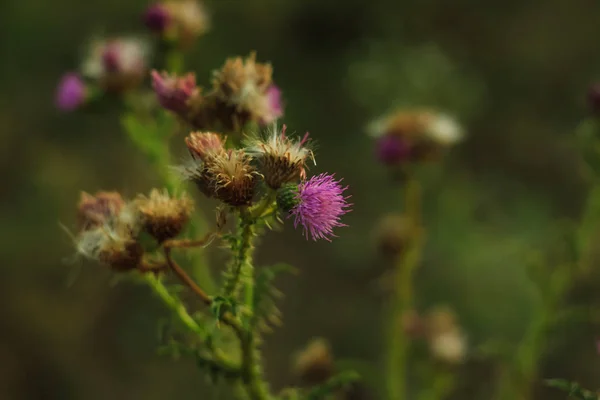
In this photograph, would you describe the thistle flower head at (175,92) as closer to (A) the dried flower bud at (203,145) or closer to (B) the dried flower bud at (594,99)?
(A) the dried flower bud at (203,145)

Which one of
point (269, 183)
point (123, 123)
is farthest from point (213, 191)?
point (123, 123)

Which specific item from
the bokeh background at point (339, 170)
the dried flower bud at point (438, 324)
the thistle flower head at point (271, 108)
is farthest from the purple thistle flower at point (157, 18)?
the bokeh background at point (339, 170)

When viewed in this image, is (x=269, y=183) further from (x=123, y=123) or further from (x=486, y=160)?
(x=486, y=160)

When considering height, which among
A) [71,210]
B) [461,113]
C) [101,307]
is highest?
[461,113]

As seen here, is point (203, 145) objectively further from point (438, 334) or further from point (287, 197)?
point (438, 334)

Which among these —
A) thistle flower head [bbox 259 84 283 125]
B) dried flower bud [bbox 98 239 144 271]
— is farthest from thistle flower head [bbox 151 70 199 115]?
dried flower bud [bbox 98 239 144 271]

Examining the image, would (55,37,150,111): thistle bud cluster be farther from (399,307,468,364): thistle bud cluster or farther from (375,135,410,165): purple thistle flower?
(399,307,468,364): thistle bud cluster
